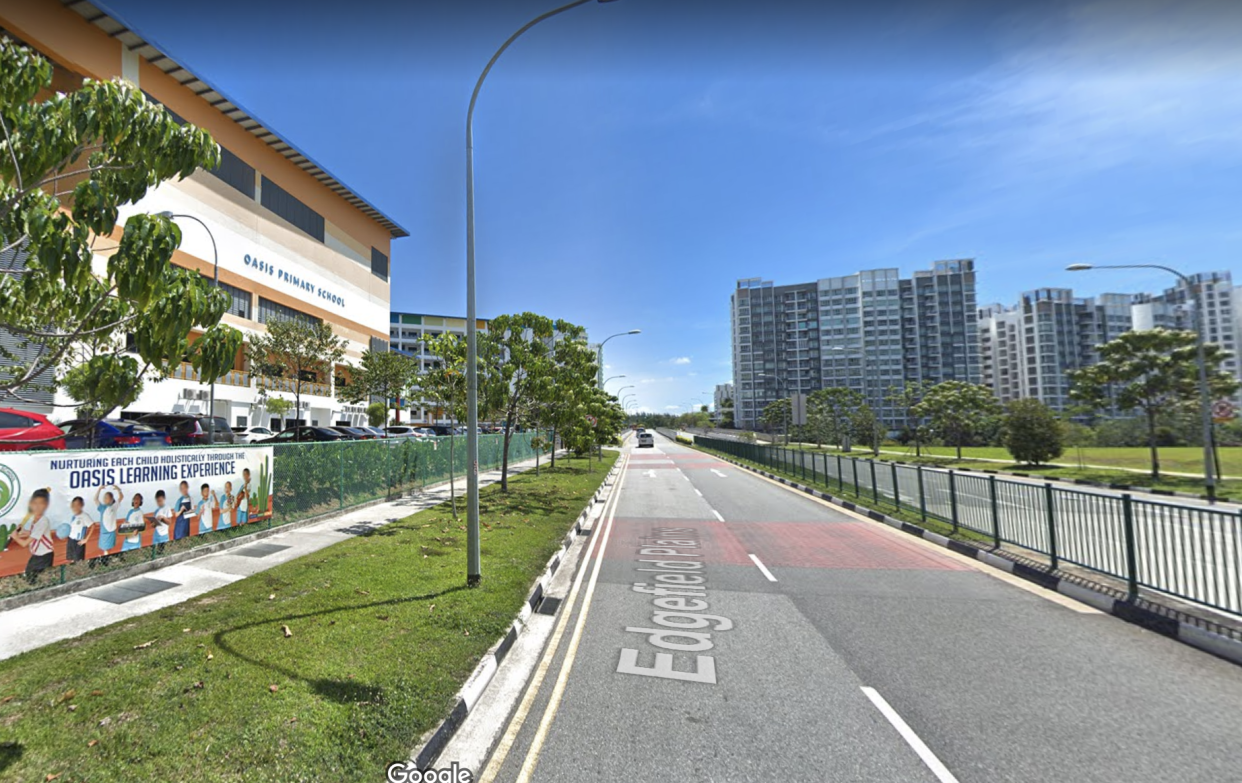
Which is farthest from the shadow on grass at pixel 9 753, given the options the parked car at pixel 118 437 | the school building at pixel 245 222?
the school building at pixel 245 222

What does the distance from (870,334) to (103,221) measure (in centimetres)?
13214

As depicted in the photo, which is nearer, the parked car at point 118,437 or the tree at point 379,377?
the parked car at point 118,437

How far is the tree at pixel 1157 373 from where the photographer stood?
2208cm

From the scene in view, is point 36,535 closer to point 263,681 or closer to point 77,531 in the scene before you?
point 77,531

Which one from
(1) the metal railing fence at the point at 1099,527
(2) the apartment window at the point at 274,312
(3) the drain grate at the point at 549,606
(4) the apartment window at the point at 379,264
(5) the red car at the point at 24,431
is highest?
(4) the apartment window at the point at 379,264

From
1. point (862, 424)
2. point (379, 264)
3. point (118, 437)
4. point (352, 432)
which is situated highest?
point (379, 264)

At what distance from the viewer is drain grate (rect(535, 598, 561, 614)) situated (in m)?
7.18

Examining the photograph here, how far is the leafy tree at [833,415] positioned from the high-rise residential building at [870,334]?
164ft

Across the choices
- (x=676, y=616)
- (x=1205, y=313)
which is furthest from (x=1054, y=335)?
(x=676, y=616)

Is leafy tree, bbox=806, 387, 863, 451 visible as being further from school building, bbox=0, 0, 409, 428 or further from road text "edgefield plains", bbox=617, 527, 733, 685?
school building, bbox=0, 0, 409, 428

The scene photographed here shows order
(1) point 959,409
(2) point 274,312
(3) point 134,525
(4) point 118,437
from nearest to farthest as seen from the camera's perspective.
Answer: (3) point 134,525, (4) point 118,437, (1) point 959,409, (2) point 274,312

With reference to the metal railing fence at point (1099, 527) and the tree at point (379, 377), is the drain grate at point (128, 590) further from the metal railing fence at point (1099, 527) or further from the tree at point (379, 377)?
the tree at point (379, 377)

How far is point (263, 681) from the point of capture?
4.62m

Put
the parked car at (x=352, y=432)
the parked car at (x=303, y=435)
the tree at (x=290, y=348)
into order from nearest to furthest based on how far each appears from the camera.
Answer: the parked car at (x=303, y=435)
the parked car at (x=352, y=432)
the tree at (x=290, y=348)
